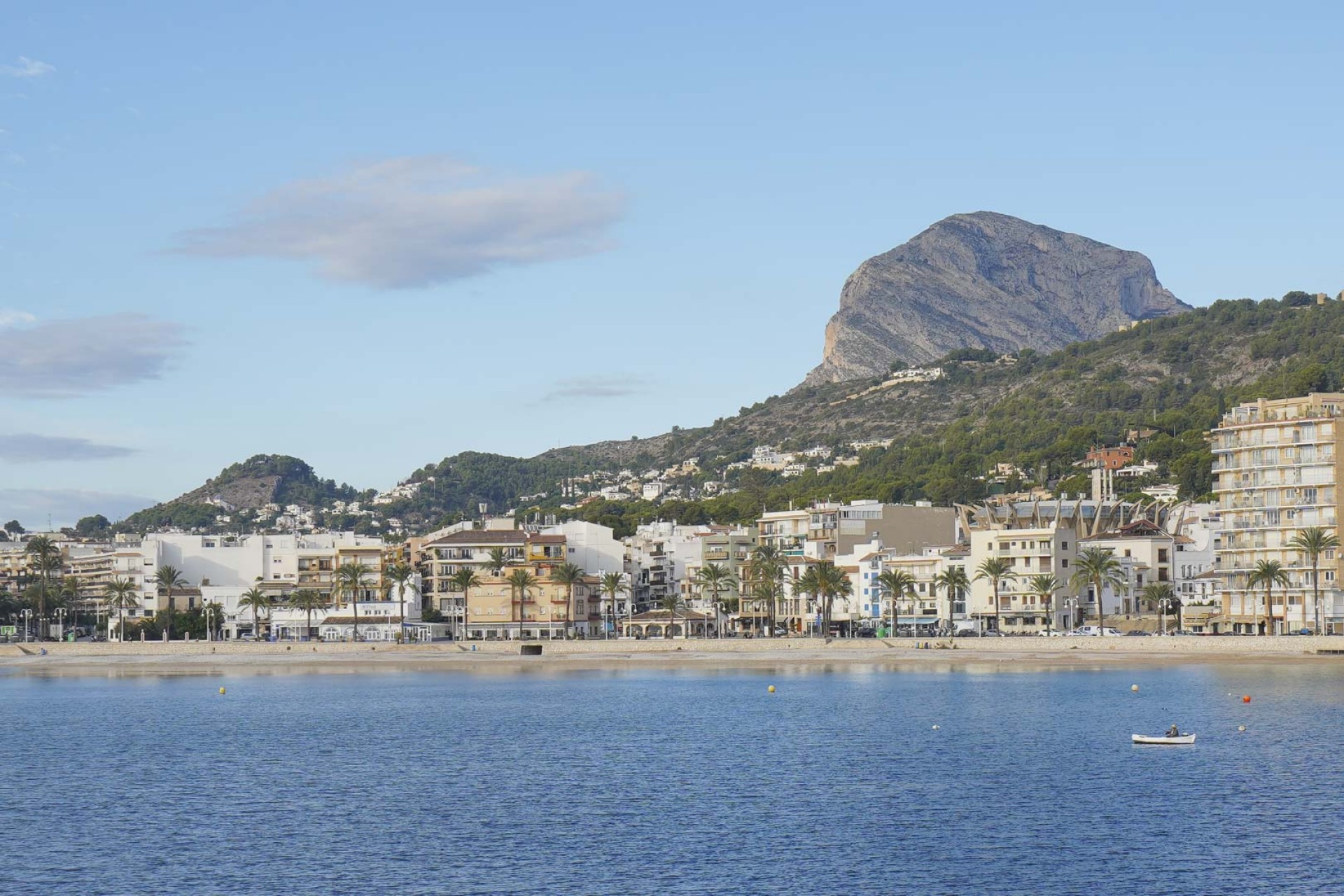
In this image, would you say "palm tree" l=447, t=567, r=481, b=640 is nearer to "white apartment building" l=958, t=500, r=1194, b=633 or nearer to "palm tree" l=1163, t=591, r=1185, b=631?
"white apartment building" l=958, t=500, r=1194, b=633

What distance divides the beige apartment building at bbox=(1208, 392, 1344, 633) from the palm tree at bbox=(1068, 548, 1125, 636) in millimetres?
9839

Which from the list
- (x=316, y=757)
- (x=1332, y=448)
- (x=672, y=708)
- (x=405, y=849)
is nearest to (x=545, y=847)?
(x=405, y=849)

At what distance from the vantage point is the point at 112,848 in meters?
53.2

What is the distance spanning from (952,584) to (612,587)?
36.8 metres

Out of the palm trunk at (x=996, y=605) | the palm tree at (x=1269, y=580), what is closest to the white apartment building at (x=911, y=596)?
the palm trunk at (x=996, y=605)

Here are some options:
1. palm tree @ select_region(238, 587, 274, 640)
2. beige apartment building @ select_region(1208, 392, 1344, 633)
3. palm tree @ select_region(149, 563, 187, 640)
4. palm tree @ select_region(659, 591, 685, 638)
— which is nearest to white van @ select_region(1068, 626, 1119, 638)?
beige apartment building @ select_region(1208, 392, 1344, 633)

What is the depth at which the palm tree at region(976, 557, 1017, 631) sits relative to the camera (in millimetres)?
153250

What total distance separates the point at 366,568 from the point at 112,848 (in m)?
135

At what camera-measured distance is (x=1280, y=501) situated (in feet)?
456

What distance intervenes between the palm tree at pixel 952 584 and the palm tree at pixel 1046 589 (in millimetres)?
6100

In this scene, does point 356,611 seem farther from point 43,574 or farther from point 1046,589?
point 1046,589

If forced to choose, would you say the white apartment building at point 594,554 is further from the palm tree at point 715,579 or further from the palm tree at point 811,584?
the palm tree at point 811,584

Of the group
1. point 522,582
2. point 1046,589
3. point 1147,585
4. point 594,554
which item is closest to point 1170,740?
point 1046,589

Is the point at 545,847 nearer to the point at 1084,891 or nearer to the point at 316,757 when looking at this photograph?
the point at 1084,891
